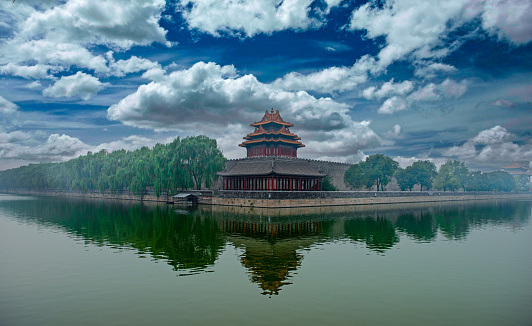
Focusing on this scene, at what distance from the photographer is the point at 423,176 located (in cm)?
6594

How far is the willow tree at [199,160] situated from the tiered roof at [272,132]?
1413cm

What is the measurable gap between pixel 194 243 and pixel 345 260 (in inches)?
283

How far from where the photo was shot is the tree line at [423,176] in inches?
2435

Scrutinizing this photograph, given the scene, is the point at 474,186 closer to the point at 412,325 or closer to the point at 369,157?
the point at 369,157

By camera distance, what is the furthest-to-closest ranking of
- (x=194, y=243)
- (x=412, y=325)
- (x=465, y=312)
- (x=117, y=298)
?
(x=194, y=243) → (x=117, y=298) → (x=465, y=312) → (x=412, y=325)

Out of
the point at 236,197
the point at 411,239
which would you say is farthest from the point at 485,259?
the point at 236,197

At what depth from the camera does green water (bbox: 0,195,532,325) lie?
8.16 metres

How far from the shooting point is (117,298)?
30.1 ft

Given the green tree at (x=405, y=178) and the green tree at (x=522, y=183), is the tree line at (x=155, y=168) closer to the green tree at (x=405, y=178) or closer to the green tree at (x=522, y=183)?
the green tree at (x=405, y=178)

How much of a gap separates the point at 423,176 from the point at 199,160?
42.1 meters

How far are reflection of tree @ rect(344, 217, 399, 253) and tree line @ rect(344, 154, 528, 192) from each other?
3779cm

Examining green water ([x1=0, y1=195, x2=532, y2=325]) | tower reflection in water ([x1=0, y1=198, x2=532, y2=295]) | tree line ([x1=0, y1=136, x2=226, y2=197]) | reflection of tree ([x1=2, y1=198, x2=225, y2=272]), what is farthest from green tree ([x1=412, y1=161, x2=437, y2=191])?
reflection of tree ([x1=2, y1=198, x2=225, y2=272])

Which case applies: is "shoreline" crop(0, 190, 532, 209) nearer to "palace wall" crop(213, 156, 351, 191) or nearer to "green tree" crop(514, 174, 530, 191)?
"palace wall" crop(213, 156, 351, 191)

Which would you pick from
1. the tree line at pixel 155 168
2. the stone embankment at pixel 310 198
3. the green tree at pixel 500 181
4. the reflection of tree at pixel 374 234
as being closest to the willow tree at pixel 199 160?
the tree line at pixel 155 168
